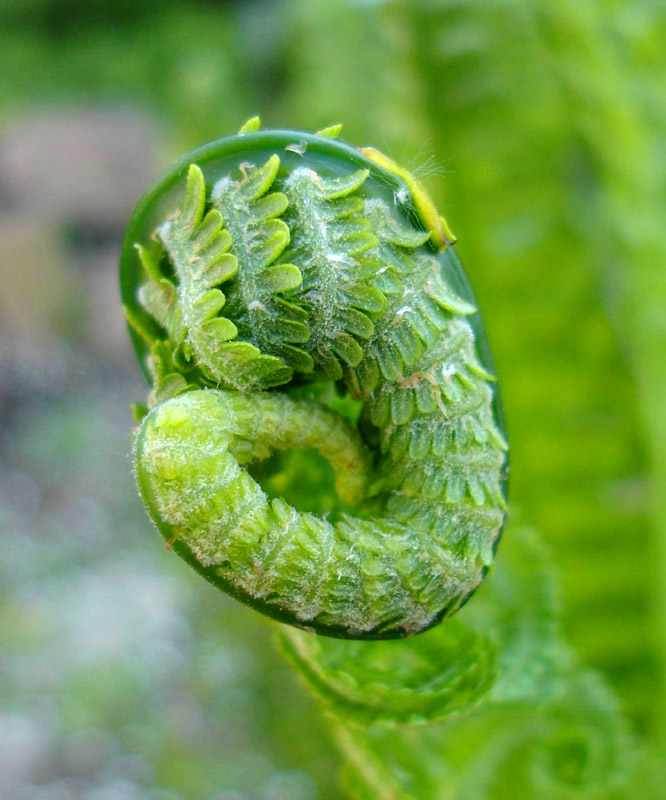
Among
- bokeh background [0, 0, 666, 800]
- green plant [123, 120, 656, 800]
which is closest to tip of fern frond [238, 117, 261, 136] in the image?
green plant [123, 120, 656, 800]

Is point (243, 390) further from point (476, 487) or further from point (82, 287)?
point (82, 287)

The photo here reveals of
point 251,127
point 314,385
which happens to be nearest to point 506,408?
point 314,385

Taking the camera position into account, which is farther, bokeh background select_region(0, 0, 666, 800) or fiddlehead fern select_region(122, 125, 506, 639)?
bokeh background select_region(0, 0, 666, 800)

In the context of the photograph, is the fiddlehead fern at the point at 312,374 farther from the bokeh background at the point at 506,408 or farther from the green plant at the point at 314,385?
the bokeh background at the point at 506,408

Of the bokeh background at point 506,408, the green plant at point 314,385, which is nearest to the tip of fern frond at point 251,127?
the green plant at point 314,385

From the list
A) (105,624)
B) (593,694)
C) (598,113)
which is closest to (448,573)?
(593,694)

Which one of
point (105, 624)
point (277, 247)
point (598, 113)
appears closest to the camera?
point (277, 247)

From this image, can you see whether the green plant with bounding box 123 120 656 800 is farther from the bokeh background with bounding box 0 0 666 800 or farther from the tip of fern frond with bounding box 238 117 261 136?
the bokeh background with bounding box 0 0 666 800
